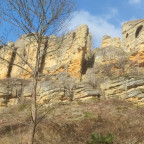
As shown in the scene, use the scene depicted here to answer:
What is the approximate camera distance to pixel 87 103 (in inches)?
663

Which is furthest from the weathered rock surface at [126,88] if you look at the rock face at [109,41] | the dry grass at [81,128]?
the rock face at [109,41]

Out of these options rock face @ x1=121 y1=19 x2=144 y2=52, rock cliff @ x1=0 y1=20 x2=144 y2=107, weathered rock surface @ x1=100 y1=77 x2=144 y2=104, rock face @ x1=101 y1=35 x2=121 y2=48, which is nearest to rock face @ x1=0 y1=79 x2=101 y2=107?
rock cliff @ x1=0 y1=20 x2=144 y2=107

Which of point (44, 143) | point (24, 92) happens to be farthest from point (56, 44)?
point (24, 92)

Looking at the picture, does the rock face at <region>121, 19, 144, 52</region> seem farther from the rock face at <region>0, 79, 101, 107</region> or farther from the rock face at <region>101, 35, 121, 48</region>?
the rock face at <region>0, 79, 101, 107</region>

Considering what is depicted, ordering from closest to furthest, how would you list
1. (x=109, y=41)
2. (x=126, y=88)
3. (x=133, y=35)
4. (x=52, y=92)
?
(x=126, y=88), (x=52, y=92), (x=133, y=35), (x=109, y=41)

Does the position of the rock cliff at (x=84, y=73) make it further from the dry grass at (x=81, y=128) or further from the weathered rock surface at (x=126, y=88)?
the dry grass at (x=81, y=128)

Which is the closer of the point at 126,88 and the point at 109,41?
the point at 126,88

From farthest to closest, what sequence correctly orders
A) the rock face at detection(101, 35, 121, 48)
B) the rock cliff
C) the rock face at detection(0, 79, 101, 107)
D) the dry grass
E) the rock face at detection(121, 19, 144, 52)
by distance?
the rock face at detection(101, 35, 121, 48) < the rock face at detection(121, 19, 144, 52) < the rock face at detection(0, 79, 101, 107) < the rock cliff < the dry grass

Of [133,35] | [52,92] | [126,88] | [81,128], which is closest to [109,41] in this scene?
[133,35]

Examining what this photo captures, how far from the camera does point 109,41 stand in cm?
3897

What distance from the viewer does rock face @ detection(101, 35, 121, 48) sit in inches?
1481

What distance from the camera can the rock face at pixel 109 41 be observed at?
3762 cm

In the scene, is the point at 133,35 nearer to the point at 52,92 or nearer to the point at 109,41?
the point at 109,41

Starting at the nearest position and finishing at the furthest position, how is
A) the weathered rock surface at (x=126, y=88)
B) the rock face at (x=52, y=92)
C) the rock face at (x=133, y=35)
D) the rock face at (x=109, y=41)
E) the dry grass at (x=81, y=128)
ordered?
1. the dry grass at (x=81, y=128)
2. the weathered rock surface at (x=126, y=88)
3. the rock face at (x=52, y=92)
4. the rock face at (x=133, y=35)
5. the rock face at (x=109, y=41)
